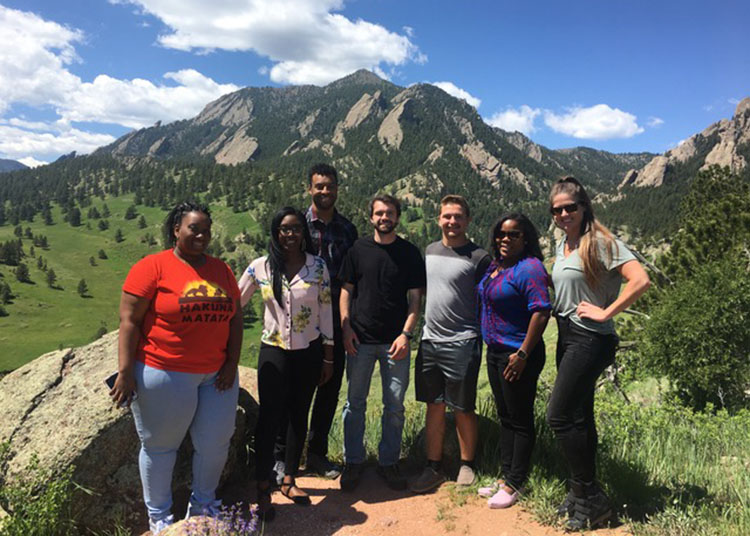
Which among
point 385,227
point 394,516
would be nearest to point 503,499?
point 394,516

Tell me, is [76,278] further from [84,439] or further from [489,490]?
[489,490]

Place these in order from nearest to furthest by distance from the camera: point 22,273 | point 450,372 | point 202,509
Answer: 1. point 202,509
2. point 450,372
3. point 22,273

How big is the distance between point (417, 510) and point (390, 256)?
7.22 feet

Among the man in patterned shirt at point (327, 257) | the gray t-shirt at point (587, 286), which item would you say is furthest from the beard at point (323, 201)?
the gray t-shirt at point (587, 286)

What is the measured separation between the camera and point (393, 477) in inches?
161

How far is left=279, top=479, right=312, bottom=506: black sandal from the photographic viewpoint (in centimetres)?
376

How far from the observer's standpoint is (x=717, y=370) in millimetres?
13023

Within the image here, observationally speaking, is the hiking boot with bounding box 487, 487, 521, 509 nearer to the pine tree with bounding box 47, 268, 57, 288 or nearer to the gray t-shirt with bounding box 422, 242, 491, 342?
the gray t-shirt with bounding box 422, 242, 491, 342

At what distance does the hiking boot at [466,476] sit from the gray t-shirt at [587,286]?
68.5 inches

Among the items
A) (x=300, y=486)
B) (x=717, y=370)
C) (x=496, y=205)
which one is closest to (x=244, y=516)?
(x=300, y=486)

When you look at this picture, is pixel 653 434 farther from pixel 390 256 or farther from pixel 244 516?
Result: pixel 244 516

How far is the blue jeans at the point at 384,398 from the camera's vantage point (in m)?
3.98

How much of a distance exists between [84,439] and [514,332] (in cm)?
355

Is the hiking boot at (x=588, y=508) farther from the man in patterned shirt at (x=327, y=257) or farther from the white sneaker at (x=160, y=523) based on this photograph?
the white sneaker at (x=160, y=523)
